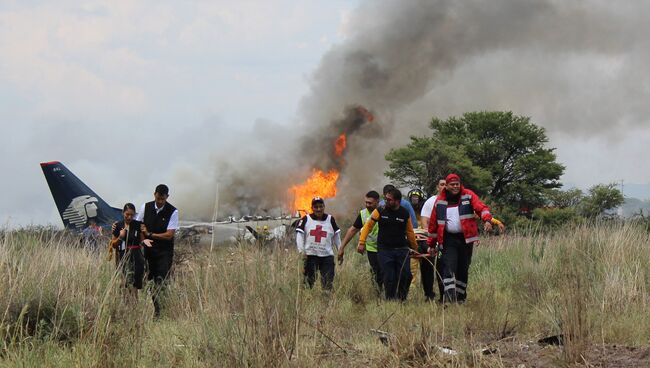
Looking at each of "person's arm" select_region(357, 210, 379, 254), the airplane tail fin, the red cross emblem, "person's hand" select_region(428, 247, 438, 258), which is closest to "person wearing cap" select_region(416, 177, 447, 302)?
"person's hand" select_region(428, 247, 438, 258)

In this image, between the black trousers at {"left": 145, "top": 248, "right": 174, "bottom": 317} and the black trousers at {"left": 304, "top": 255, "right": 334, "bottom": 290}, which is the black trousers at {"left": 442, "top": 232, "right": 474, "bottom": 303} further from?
the black trousers at {"left": 145, "top": 248, "right": 174, "bottom": 317}

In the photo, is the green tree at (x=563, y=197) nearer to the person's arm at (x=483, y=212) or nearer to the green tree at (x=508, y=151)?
the green tree at (x=508, y=151)

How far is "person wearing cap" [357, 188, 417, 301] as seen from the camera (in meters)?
8.98

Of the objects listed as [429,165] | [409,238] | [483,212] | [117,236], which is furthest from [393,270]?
[429,165]

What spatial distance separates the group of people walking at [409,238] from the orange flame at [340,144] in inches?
1414

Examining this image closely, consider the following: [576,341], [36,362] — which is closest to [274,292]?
[36,362]

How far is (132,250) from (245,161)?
4218 centimetres

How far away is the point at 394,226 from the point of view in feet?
29.7

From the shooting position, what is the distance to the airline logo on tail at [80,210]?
2505 cm

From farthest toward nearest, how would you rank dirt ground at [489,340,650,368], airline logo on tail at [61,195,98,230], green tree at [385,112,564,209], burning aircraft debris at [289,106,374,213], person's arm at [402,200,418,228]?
burning aircraft debris at [289,106,374,213], green tree at [385,112,564,209], airline logo on tail at [61,195,98,230], person's arm at [402,200,418,228], dirt ground at [489,340,650,368]

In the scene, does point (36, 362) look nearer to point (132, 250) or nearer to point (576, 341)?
point (576, 341)

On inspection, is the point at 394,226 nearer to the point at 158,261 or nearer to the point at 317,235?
the point at 317,235

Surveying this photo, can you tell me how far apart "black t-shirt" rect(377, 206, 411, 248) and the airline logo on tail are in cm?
Answer: 1821

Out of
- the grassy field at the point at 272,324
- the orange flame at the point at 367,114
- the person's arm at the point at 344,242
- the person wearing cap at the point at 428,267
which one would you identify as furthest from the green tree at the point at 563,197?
the grassy field at the point at 272,324
